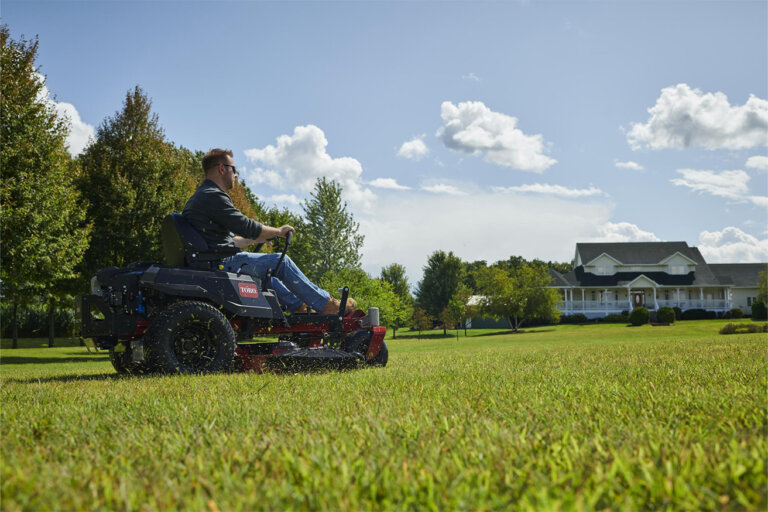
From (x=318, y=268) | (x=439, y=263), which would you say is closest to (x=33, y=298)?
(x=318, y=268)

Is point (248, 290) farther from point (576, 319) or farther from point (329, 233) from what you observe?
point (576, 319)

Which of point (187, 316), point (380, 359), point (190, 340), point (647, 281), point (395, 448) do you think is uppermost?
point (647, 281)

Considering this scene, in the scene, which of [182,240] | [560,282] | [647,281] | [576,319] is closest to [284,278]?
[182,240]

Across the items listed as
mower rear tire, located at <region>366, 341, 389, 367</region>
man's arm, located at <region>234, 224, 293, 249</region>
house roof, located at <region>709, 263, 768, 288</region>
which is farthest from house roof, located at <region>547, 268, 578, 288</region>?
man's arm, located at <region>234, 224, 293, 249</region>

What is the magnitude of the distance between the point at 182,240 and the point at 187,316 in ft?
2.84

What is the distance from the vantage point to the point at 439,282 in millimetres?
71562

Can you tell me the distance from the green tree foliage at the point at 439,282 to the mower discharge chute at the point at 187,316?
213ft

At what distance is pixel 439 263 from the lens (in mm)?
71875

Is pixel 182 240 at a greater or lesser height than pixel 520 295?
greater

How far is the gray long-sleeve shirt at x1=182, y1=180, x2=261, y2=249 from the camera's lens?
596 cm

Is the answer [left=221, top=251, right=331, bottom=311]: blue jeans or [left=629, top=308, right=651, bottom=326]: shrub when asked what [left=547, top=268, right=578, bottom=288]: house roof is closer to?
[left=629, top=308, right=651, bottom=326]: shrub

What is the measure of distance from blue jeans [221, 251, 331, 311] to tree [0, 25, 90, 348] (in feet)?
43.9

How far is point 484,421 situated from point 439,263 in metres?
69.4

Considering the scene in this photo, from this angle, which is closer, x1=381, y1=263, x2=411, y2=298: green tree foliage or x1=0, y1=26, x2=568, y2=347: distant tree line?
x1=0, y1=26, x2=568, y2=347: distant tree line
